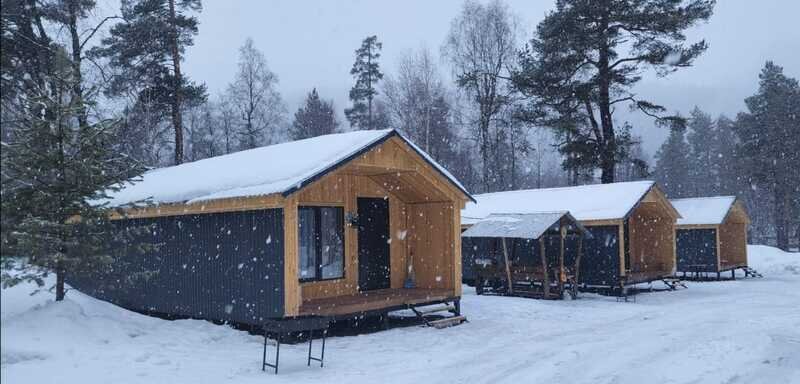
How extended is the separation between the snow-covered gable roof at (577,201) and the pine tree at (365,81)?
19573mm

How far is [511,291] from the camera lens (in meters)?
18.7

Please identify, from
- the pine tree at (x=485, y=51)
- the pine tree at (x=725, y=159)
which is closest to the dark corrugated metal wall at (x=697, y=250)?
→ the pine tree at (x=485, y=51)

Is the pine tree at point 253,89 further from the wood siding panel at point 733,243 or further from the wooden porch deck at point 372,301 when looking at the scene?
the wooden porch deck at point 372,301

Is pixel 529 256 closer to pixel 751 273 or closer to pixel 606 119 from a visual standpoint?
pixel 751 273

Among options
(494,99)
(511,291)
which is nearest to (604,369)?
(511,291)

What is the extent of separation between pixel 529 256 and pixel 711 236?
9392 mm

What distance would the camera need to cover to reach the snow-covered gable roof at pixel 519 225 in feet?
56.9

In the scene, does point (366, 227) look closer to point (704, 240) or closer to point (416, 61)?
point (704, 240)

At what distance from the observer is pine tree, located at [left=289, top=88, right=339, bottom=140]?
46344 mm

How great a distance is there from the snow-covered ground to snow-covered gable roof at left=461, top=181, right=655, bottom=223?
19.7 feet

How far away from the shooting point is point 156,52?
1022 inches

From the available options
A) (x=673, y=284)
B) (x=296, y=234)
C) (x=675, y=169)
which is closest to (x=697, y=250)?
(x=673, y=284)

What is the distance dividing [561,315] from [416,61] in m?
25.2

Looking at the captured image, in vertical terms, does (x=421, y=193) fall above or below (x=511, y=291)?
Result: above
